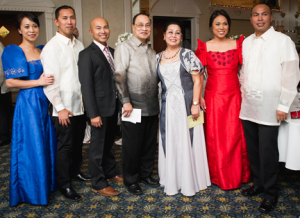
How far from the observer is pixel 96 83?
2361 mm

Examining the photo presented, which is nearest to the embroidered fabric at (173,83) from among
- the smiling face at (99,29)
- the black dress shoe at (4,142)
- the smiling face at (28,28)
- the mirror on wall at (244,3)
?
the smiling face at (99,29)

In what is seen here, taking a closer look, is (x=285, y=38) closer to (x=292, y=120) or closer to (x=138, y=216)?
(x=292, y=120)

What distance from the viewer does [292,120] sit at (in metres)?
2.26

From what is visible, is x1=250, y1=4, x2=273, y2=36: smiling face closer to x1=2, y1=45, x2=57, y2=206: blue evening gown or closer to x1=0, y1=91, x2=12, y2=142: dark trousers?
x1=2, y1=45, x2=57, y2=206: blue evening gown

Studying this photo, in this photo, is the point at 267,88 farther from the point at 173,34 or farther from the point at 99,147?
the point at 99,147

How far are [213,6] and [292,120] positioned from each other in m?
6.98

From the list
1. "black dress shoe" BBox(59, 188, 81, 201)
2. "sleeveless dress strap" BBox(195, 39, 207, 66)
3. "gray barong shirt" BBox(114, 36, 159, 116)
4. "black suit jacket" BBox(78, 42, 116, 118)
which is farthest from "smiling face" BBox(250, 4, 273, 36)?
"black dress shoe" BBox(59, 188, 81, 201)

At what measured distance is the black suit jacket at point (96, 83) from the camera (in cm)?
230

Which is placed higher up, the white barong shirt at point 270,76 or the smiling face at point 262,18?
the smiling face at point 262,18

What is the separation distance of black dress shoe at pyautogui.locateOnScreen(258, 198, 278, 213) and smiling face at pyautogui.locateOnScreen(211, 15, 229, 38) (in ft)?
4.81

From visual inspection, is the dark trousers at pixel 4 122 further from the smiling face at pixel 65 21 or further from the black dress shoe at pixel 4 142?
the smiling face at pixel 65 21

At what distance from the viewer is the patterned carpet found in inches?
85.5

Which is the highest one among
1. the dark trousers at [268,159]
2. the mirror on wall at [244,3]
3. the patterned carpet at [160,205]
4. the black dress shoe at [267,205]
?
the mirror on wall at [244,3]

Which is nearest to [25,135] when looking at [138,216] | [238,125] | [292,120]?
[138,216]
